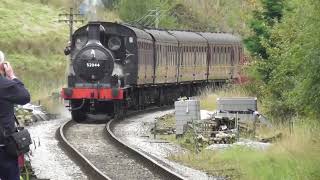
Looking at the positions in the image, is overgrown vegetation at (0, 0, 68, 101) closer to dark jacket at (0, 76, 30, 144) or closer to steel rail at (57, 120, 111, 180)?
steel rail at (57, 120, 111, 180)

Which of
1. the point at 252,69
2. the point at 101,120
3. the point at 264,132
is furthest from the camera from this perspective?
the point at 101,120

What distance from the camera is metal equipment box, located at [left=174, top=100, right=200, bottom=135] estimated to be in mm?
19562

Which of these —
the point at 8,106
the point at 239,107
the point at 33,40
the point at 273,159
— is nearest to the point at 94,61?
the point at 239,107

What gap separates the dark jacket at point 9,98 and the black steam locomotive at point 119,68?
17.0 metres

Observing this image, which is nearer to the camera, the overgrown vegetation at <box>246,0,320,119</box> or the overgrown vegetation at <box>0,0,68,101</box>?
the overgrown vegetation at <box>246,0,320,119</box>

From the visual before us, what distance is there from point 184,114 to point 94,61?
6.04m

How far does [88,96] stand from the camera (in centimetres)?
2494

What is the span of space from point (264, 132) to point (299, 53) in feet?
15.9

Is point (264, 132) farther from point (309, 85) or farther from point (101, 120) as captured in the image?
point (101, 120)

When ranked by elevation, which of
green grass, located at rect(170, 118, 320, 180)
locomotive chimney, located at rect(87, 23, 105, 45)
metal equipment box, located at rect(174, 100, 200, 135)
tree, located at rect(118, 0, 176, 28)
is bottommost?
green grass, located at rect(170, 118, 320, 180)

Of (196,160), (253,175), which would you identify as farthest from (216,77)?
(253,175)

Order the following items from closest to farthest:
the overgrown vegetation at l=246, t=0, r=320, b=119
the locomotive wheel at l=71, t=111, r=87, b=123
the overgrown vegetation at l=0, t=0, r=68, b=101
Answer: the overgrown vegetation at l=246, t=0, r=320, b=119 < the locomotive wheel at l=71, t=111, r=87, b=123 < the overgrown vegetation at l=0, t=0, r=68, b=101

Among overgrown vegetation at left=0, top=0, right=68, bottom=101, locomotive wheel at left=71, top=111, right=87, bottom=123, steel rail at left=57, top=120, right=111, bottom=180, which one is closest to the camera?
steel rail at left=57, top=120, right=111, bottom=180

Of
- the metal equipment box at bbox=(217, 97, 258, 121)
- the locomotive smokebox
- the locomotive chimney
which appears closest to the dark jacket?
the metal equipment box at bbox=(217, 97, 258, 121)
